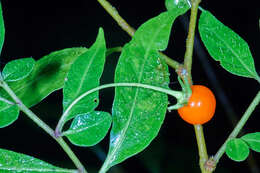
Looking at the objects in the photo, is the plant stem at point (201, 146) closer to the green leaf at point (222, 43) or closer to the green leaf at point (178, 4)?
the green leaf at point (222, 43)

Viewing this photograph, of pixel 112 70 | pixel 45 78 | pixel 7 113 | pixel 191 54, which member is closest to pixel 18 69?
pixel 7 113

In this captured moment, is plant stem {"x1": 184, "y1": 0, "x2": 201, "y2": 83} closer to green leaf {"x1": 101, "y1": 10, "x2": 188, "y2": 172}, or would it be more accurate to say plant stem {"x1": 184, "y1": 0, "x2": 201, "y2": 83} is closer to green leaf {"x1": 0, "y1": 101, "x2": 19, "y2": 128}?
green leaf {"x1": 101, "y1": 10, "x2": 188, "y2": 172}

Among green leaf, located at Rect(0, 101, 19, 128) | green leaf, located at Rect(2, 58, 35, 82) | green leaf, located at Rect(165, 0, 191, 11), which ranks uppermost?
green leaf, located at Rect(2, 58, 35, 82)

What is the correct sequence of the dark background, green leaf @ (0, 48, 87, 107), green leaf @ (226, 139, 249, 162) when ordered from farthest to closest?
the dark background
green leaf @ (0, 48, 87, 107)
green leaf @ (226, 139, 249, 162)

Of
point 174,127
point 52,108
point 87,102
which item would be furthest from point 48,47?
point 87,102

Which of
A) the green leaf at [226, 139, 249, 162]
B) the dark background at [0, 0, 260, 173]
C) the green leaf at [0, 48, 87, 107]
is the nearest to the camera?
the green leaf at [226, 139, 249, 162]

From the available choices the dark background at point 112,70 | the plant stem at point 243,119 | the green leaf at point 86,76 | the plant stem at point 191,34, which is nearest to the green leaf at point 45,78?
the green leaf at point 86,76

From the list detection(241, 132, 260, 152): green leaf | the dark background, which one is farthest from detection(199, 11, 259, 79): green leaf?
the dark background
